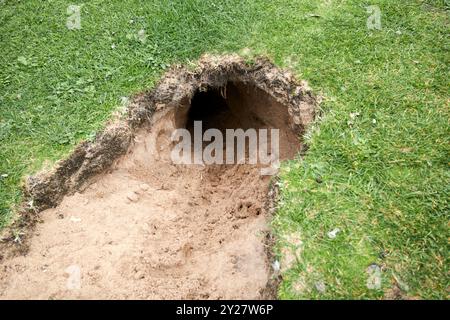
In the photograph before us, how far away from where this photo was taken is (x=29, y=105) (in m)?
4.52

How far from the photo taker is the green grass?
3.30 m

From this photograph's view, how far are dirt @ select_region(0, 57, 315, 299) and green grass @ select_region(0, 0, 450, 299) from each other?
0.24 metres

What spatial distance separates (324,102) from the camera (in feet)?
13.6

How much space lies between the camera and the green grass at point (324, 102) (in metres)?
3.30

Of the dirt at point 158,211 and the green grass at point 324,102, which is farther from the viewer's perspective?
the dirt at point 158,211

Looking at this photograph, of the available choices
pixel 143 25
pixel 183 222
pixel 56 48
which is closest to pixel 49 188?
pixel 183 222

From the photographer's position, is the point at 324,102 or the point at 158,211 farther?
the point at 158,211

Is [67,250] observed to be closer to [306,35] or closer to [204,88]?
[204,88]

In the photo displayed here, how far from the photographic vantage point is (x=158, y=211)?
4.25 metres

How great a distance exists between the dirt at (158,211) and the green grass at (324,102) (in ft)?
0.79

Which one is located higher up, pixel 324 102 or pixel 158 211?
pixel 324 102

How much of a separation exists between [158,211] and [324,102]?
82.6 inches

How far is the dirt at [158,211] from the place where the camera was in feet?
11.8

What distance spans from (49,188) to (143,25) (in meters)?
2.28
